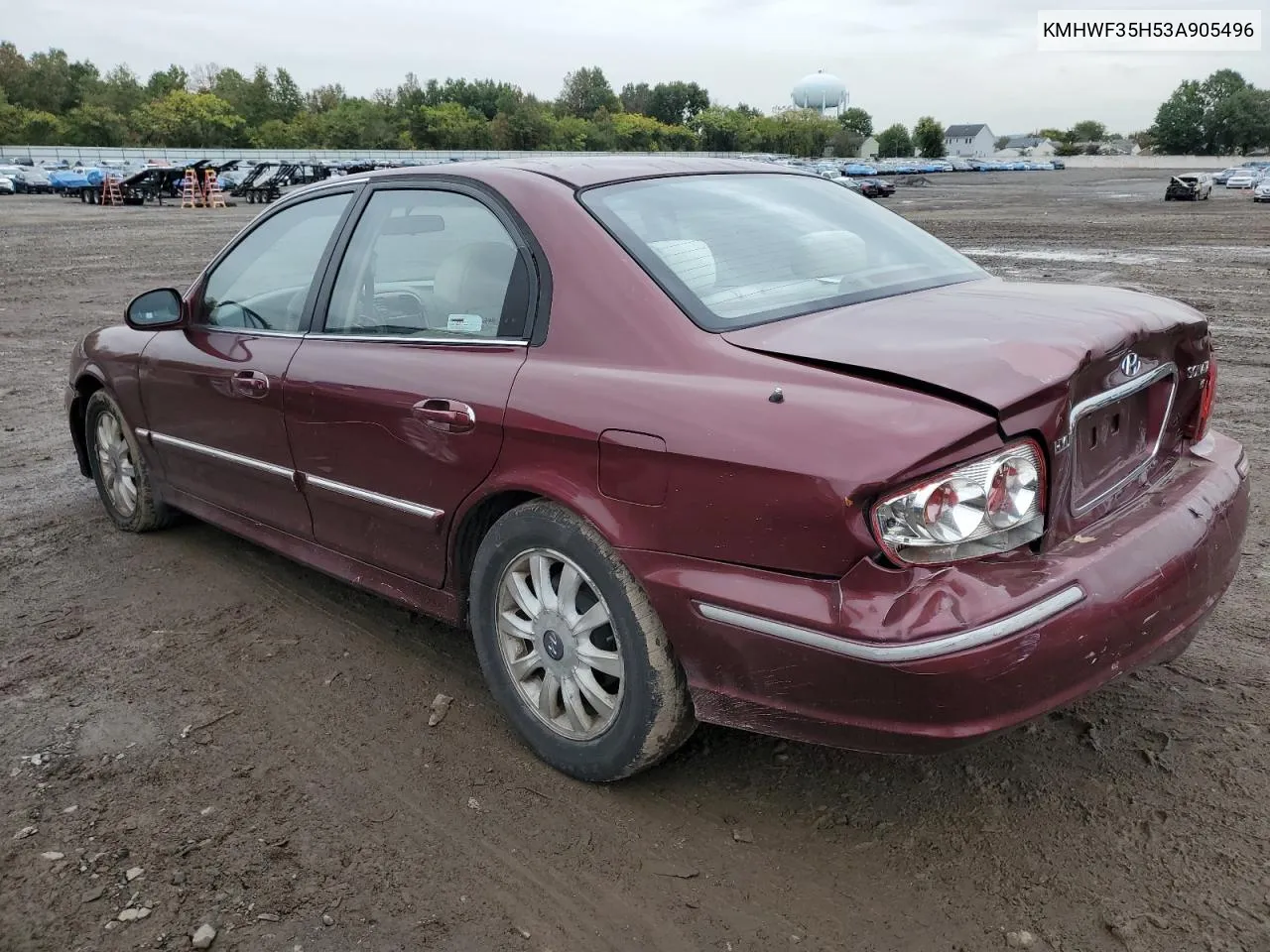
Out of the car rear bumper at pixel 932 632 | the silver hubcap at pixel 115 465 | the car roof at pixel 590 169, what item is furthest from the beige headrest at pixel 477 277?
the silver hubcap at pixel 115 465

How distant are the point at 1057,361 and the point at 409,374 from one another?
1.81m

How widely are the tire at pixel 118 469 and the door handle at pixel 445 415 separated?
2.31m

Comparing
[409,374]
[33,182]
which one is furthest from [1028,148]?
[409,374]

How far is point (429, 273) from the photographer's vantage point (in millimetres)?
3301

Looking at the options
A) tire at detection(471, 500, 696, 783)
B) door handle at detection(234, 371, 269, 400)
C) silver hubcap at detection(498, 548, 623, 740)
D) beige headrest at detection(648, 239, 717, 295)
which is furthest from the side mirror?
beige headrest at detection(648, 239, 717, 295)

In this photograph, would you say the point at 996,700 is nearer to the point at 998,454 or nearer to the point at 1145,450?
the point at 998,454

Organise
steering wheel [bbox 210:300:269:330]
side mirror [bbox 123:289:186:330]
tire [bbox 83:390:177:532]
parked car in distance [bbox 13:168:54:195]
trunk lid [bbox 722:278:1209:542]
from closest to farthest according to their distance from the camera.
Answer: trunk lid [bbox 722:278:1209:542] < steering wheel [bbox 210:300:269:330] < side mirror [bbox 123:289:186:330] < tire [bbox 83:390:177:532] < parked car in distance [bbox 13:168:54:195]

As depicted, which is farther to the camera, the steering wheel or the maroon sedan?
the steering wheel

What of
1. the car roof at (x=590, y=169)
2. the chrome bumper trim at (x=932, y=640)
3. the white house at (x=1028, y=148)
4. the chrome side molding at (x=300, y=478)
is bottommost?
the chrome side molding at (x=300, y=478)

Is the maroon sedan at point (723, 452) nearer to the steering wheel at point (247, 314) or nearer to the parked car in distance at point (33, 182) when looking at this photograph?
the steering wheel at point (247, 314)

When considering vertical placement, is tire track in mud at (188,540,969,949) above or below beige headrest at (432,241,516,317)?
below

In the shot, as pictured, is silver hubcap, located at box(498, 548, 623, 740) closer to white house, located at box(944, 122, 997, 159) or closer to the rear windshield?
the rear windshield

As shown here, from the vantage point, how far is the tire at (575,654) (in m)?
2.56

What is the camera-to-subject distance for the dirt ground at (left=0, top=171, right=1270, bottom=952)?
2322mm
